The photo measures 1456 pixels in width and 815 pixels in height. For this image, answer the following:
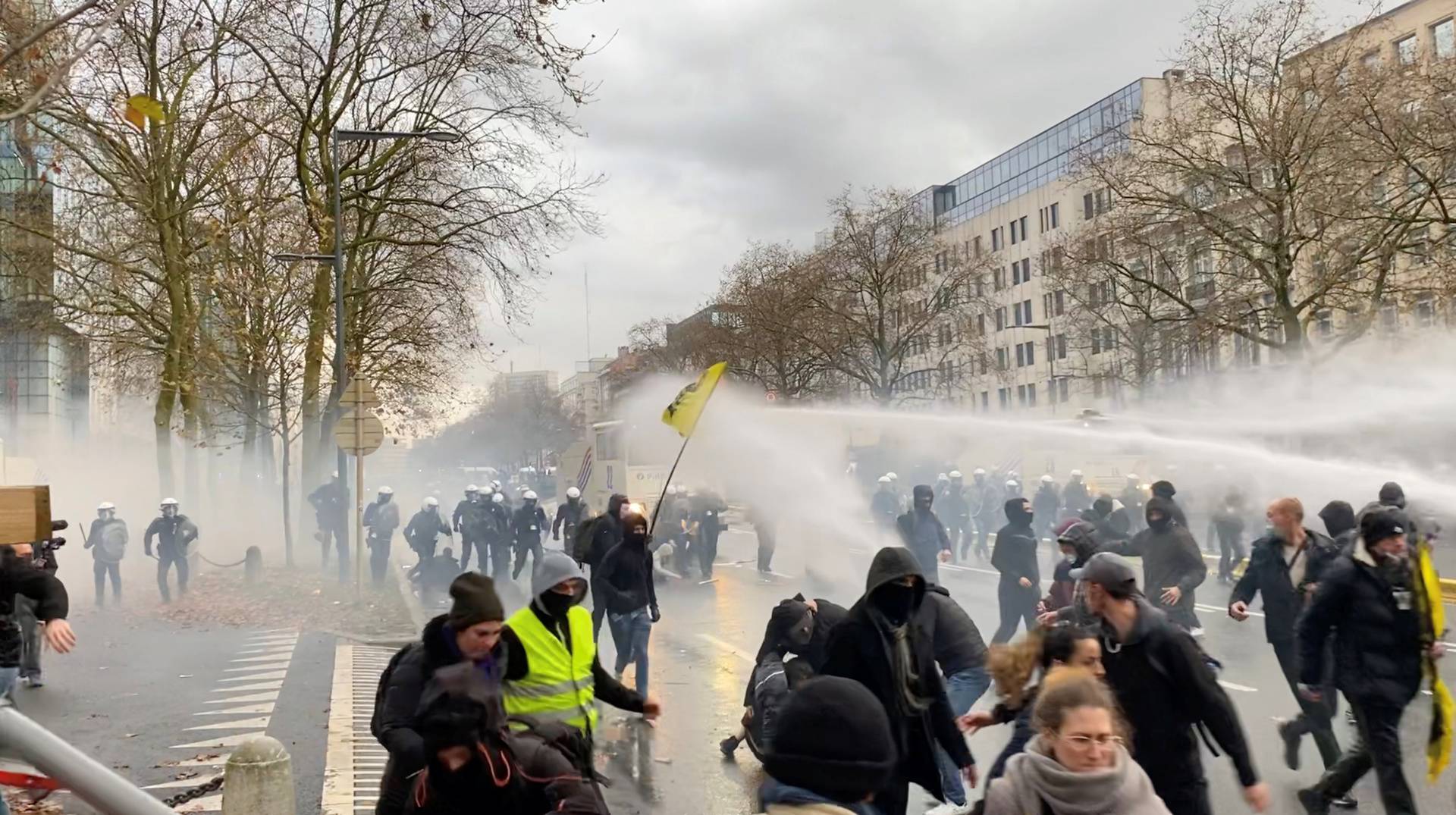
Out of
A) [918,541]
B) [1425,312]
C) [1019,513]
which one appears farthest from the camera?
[1425,312]

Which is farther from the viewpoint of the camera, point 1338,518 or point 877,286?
point 877,286

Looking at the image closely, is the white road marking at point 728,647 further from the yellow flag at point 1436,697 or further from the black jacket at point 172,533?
the black jacket at point 172,533

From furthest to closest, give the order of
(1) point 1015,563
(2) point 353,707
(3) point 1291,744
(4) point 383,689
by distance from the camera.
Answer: (1) point 1015,563, (2) point 353,707, (3) point 1291,744, (4) point 383,689

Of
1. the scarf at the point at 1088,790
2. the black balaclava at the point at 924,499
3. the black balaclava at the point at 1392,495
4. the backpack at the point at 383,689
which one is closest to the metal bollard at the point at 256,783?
the backpack at the point at 383,689

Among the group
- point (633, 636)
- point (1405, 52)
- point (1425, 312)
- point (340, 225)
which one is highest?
point (1405, 52)

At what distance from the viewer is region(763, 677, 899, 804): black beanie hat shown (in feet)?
8.39

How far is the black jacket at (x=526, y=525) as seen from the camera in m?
20.4

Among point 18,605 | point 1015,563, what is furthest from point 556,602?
point 1015,563

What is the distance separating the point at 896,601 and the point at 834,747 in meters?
2.01

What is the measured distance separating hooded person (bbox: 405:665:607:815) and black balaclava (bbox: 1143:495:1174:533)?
6.83 meters

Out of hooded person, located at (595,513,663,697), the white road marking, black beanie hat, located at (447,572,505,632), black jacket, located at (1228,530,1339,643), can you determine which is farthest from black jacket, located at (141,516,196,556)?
black beanie hat, located at (447,572,505,632)

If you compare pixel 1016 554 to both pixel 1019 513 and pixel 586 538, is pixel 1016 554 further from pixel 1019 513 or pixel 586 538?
pixel 586 538

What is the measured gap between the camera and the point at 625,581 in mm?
9562

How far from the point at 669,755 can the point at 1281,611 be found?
393 centimetres
